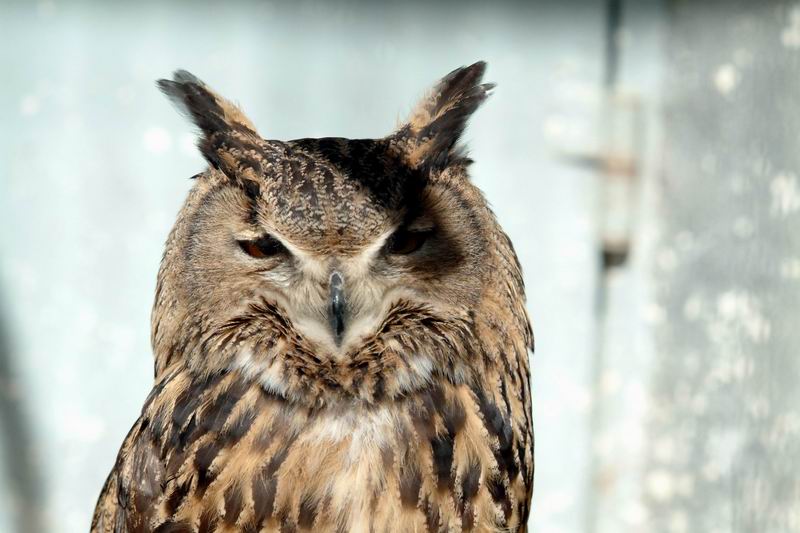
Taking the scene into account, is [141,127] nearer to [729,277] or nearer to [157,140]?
[157,140]

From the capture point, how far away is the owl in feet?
3.20

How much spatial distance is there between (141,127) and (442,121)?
3.69 feet

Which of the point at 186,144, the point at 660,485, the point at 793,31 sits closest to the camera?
the point at 793,31

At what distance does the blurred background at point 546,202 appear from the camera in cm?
195

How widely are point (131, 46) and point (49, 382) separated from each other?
0.84 metres

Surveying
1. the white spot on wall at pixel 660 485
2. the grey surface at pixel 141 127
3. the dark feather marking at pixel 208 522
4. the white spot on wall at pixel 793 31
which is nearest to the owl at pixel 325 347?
the dark feather marking at pixel 208 522

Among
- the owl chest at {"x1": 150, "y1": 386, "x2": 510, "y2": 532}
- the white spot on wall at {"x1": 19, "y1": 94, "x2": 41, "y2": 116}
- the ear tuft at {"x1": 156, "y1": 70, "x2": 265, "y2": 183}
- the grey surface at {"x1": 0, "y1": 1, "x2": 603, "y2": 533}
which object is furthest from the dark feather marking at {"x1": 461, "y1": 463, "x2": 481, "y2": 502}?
the white spot on wall at {"x1": 19, "y1": 94, "x2": 41, "y2": 116}

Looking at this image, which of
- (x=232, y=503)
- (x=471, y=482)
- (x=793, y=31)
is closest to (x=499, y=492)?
(x=471, y=482)

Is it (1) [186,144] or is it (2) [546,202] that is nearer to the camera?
(1) [186,144]

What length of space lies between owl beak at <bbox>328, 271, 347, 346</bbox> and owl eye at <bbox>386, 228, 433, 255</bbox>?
0.07 m

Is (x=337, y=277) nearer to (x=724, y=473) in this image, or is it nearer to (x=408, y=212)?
(x=408, y=212)

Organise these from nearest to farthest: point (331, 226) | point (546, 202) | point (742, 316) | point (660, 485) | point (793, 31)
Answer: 1. point (331, 226)
2. point (793, 31)
3. point (742, 316)
4. point (546, 202)
5. point (660, 485)

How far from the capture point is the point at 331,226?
0.94 m

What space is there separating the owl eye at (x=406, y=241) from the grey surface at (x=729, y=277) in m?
1.29
